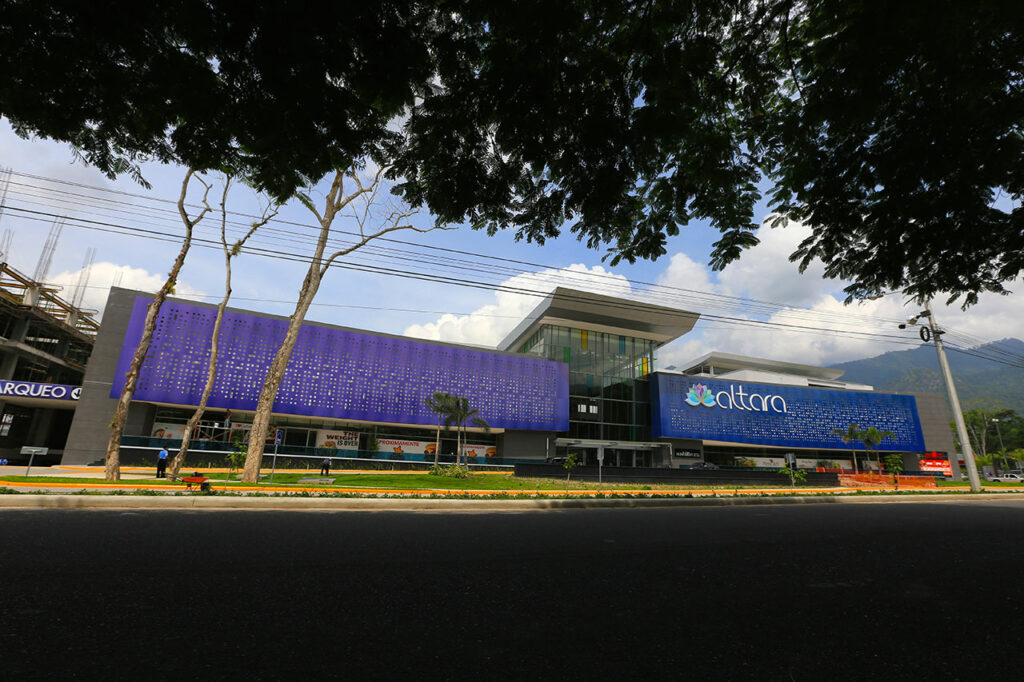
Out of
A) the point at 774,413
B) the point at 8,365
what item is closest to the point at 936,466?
the point at 774,413

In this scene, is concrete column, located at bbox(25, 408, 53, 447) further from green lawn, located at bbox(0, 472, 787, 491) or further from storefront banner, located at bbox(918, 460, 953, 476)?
storefront banner, located at bbox(918, 460, 953, 476)

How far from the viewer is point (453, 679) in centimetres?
177

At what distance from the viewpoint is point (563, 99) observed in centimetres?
469

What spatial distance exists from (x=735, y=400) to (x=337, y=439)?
41.7m

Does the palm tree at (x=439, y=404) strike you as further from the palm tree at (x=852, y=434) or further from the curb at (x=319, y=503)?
the palm tree at (x=852, y=434)

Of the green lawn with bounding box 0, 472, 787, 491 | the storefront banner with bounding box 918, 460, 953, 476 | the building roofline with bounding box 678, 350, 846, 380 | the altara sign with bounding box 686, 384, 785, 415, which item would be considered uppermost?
the building roofline with bounding box 678, 350, 846, 380

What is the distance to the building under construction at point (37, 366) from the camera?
98.0 ft

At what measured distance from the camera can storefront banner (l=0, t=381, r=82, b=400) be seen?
94.1 feet

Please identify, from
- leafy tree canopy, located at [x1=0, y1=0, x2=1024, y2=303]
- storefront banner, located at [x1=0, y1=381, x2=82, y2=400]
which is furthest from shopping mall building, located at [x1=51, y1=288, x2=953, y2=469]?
leafy tree canopy, located at [x1=0, y1=0, x2=1024, y2=303]

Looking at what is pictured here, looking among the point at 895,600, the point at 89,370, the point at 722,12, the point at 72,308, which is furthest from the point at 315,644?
the point at 72,308

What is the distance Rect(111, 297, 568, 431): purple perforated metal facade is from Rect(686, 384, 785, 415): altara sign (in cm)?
1587

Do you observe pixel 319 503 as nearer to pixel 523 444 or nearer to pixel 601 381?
pixel 523 444

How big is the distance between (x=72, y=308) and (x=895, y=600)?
5427 cm

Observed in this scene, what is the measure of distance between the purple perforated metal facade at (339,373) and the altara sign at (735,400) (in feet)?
52.1
